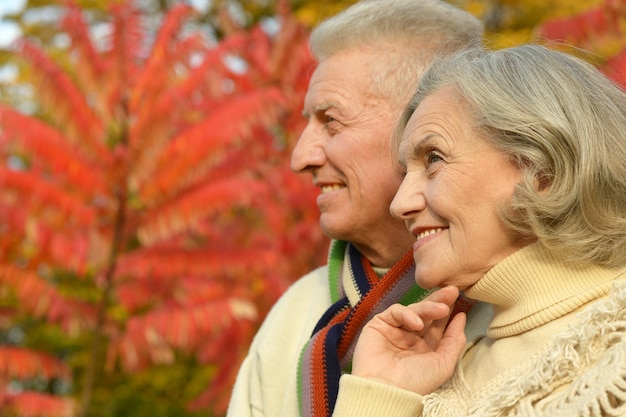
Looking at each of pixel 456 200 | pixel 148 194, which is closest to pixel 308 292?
pixel 456 200

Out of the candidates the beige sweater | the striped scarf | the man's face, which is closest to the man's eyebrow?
the man's face

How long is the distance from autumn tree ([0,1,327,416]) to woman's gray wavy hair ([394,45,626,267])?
360cm

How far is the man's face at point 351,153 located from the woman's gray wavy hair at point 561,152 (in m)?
0.60

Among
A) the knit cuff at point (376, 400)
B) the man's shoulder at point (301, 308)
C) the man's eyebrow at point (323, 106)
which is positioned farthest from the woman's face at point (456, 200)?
the man's shoulder at point (301, 308)

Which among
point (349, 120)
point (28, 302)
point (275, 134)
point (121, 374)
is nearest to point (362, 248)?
point (349, 120)

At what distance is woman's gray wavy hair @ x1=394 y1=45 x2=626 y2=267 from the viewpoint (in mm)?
1787

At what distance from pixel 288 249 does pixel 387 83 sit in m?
3.36

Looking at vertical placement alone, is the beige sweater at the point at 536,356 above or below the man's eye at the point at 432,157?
below

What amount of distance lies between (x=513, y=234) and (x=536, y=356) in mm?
250

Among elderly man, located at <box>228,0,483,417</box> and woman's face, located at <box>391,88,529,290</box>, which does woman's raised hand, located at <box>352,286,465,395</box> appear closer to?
woman's face, located at <box>391,88,529,290</box>

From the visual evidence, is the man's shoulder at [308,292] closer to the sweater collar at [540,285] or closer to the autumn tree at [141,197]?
the sweater collar at [540,285]

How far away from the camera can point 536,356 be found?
69.9 inches

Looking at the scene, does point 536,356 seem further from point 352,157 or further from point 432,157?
point 352,157

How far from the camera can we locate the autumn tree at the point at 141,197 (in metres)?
5.42
